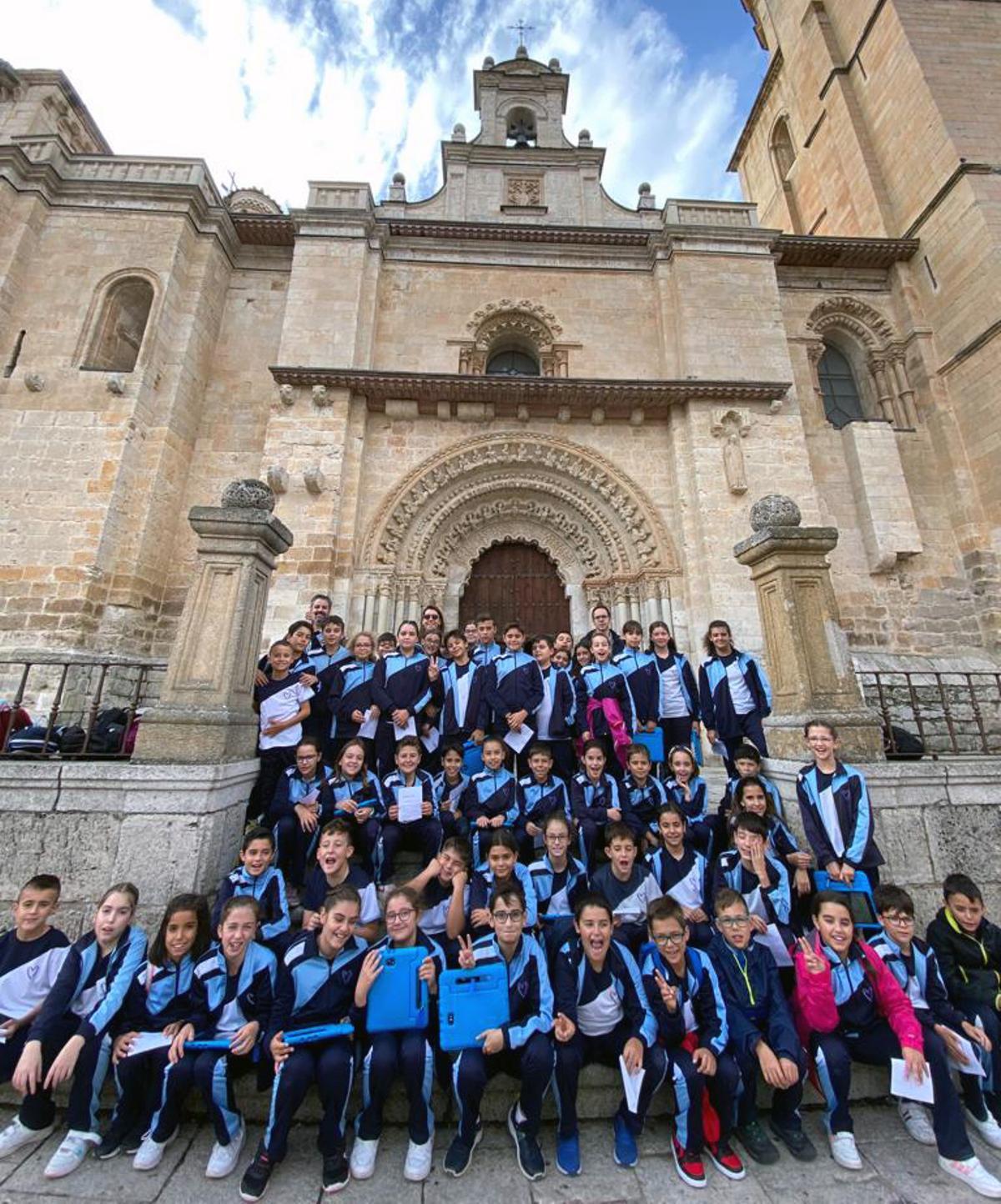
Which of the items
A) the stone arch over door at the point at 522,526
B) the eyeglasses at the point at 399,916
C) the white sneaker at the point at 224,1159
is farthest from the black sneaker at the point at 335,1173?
the stone arch over door at the point at 522,526

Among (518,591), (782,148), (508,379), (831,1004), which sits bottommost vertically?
(831,1004)

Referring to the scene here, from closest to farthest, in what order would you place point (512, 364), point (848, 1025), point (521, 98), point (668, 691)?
point (848, 1025) < point (668, 691) < point (512, 364) < point (521, 98)

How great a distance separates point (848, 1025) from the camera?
2758mm

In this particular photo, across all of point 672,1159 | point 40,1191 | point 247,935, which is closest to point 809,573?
point 672,1159

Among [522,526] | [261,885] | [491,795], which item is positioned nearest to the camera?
[261,885]

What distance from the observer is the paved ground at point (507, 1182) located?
2205mm

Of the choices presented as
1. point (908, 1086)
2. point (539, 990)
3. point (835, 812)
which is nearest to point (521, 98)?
point (835, 812)

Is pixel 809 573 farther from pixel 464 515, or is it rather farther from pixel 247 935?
pixel 464 515

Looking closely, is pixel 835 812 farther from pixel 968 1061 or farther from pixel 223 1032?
pixel 223 1032

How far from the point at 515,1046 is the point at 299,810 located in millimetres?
2080

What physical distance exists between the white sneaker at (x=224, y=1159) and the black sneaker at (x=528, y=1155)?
1.24m

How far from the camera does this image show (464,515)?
9.57 m

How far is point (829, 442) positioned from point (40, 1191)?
1305cm

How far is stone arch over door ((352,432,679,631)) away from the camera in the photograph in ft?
29.6
